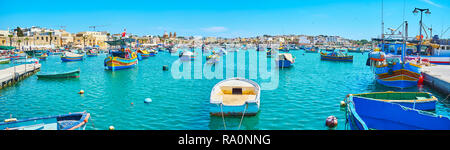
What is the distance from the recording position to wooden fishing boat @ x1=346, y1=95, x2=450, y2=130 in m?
13.4

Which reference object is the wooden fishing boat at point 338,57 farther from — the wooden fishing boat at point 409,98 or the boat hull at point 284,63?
the wooden fishing boat at point 409,98

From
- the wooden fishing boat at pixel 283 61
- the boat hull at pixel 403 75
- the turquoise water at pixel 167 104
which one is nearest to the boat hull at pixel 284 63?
the wooden fishing boat at pixel 283 61

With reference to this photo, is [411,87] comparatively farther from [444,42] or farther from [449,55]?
[444,42]

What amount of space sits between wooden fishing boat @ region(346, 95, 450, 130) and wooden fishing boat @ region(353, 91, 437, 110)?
1594mm

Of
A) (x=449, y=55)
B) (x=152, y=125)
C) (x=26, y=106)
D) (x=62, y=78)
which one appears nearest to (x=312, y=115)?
(x=152, y=125)

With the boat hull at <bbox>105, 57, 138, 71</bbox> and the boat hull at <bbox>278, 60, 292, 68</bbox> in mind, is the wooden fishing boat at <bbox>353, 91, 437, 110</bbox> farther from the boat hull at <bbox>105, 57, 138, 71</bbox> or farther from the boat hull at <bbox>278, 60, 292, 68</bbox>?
the boat hull at <bbox>105, 57, 138, 71</bbox>

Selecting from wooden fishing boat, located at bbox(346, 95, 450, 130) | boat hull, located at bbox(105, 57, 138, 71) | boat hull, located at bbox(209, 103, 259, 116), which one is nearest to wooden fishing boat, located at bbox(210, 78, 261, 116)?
boat hull, located at bbox(209, 103, 259, 116)

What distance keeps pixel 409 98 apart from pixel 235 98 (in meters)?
11.2

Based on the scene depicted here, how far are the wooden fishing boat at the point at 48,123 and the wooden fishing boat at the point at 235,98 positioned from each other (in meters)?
6.81

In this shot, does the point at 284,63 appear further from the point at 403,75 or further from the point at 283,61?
the point at 403,75
